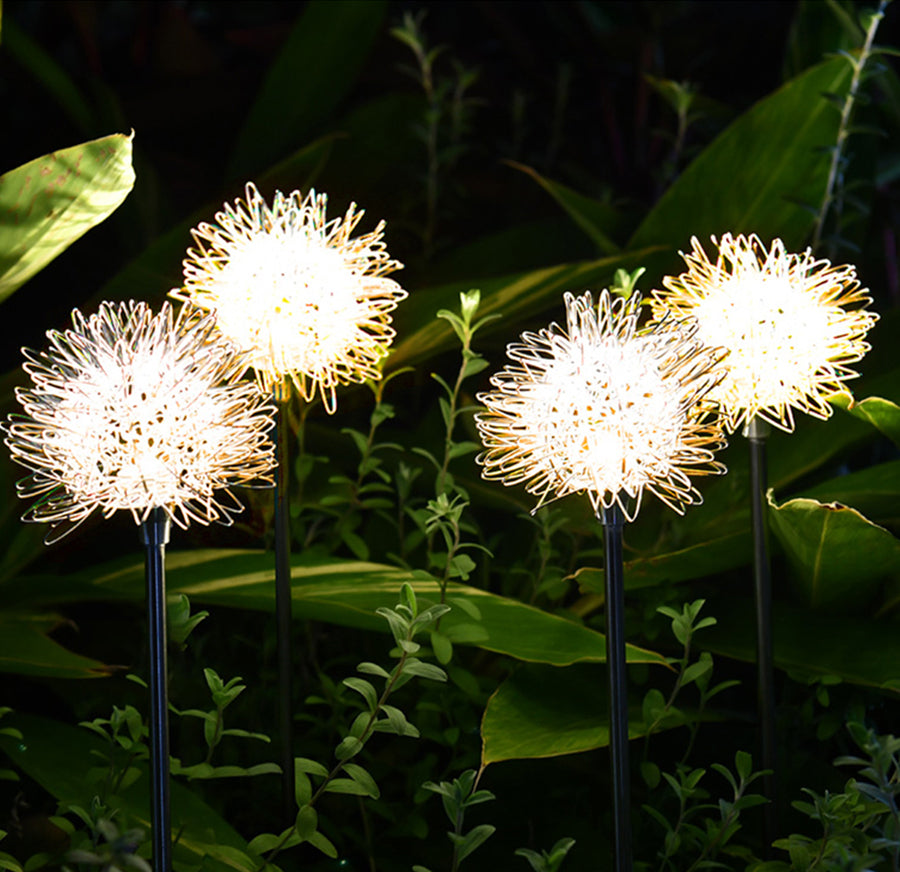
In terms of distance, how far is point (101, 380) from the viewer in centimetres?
37

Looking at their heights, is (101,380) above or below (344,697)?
above

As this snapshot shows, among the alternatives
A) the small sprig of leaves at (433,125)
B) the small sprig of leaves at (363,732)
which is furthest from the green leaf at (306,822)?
the small sprig of leaves at (433,125)

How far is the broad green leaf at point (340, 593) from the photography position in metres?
0.46

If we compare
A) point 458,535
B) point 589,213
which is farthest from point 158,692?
point 589,213

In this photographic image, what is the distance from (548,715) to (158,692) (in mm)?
183

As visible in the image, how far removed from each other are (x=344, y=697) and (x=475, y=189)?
0.53 metres

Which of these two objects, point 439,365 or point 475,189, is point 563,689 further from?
point 475,189

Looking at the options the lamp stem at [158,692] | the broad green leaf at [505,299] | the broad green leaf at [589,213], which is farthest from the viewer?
the broad green leaf at [589,213]

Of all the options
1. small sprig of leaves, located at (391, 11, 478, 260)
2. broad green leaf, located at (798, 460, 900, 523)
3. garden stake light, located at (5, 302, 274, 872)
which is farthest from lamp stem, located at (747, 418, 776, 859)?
small sprig of leaves, located at (391, 11, 478, 260)

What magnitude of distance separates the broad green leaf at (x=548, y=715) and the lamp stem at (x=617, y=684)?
48 mm

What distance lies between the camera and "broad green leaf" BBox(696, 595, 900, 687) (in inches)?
18.9

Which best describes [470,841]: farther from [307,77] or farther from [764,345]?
[307,77]

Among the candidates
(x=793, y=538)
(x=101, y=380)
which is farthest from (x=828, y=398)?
(x=101, y=380)

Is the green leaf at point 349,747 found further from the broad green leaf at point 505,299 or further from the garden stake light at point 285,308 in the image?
the broad green leaf at point 505,299
